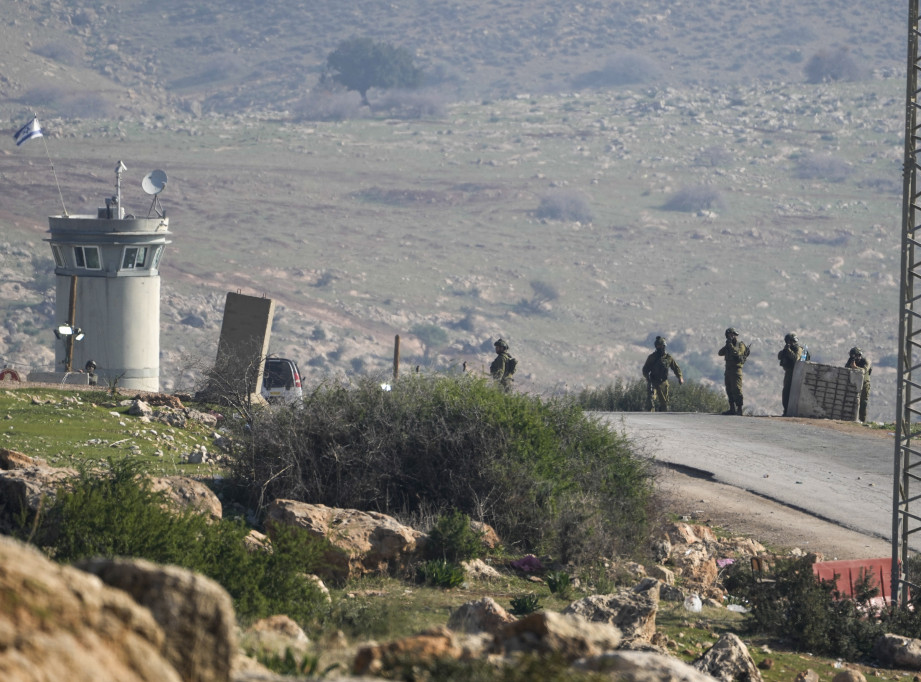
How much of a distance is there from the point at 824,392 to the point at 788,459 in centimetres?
556

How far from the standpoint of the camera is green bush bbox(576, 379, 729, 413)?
29.2 m

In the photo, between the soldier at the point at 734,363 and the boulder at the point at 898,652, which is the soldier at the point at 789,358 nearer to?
the soldier at the point at 734,363

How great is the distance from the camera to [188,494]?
11055 mm

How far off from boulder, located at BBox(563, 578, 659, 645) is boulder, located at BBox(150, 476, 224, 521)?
3.55m

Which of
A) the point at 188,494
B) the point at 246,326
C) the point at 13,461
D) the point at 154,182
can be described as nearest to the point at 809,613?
the point at 188,494

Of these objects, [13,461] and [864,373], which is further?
[864,373]

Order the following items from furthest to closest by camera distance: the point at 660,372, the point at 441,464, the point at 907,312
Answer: the point at 660,372, the point at 441,464, the point at 907,312

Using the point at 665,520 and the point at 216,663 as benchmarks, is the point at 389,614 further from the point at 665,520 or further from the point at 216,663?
the point at 665,520

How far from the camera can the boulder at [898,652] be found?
989 cm

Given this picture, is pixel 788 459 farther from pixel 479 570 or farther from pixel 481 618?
pixel 481 618

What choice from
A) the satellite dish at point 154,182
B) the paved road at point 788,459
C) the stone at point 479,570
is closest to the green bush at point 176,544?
the stone at point 479,570

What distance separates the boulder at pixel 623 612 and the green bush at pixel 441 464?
3202 millimetres

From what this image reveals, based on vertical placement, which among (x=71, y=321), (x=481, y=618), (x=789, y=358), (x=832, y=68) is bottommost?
(x=481, y=618)

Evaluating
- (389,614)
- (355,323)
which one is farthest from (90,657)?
(355,323)
